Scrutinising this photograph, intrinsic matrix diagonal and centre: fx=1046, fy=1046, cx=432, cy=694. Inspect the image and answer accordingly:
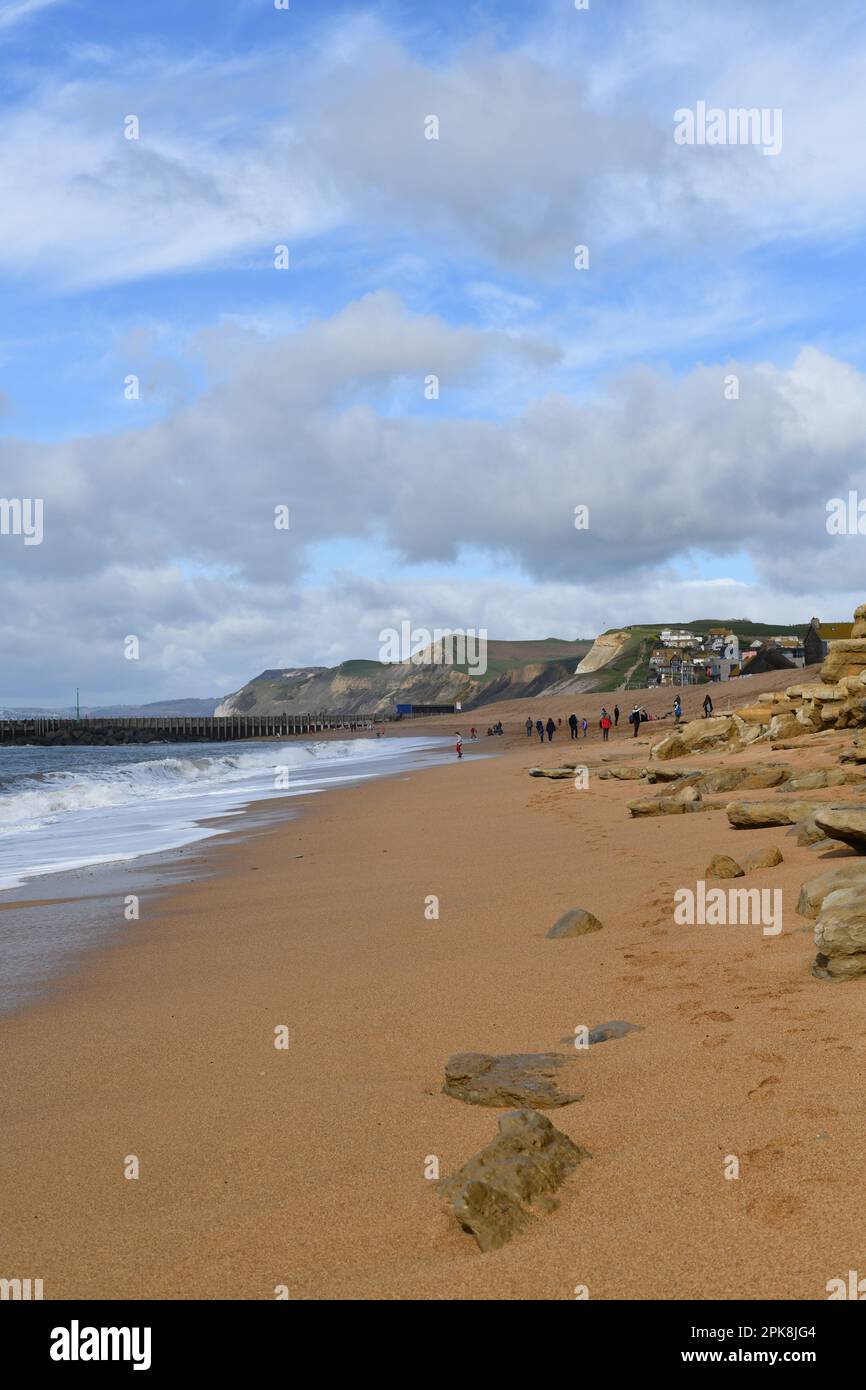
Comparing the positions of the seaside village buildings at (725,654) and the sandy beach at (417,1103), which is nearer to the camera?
the sandy beach at (417,1103)

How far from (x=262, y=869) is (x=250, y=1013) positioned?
7.22 meters

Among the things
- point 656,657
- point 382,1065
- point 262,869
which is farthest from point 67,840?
point 656,657

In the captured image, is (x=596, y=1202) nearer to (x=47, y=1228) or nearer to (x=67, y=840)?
(x=47, y=1228)

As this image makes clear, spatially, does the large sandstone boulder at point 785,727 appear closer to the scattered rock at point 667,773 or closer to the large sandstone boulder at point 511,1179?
the scattered rock at point 667,773

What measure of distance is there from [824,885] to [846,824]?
1138 mm

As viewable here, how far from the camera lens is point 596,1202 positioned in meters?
3.56

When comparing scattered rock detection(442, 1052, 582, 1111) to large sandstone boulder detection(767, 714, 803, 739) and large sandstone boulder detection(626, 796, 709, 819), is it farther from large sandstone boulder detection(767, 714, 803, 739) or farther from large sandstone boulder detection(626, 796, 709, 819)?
large sandstone boulder detection(767, 714, 803, 739)

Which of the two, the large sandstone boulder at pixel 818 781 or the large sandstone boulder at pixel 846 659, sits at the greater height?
the large sandstone boulder at pixel 846 659

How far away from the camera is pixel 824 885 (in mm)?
6848

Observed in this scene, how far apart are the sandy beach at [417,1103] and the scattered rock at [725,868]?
249 millimetres

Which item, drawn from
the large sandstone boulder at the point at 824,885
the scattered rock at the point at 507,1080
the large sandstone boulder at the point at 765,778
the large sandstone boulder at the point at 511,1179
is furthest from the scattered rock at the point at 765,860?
the large sandstone boulder at the point at 765,778

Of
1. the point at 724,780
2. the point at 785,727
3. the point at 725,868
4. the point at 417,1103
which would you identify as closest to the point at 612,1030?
the point at 417,1103

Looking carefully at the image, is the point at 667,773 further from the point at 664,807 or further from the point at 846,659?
the point at 846,659

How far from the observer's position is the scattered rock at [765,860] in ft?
29.3
